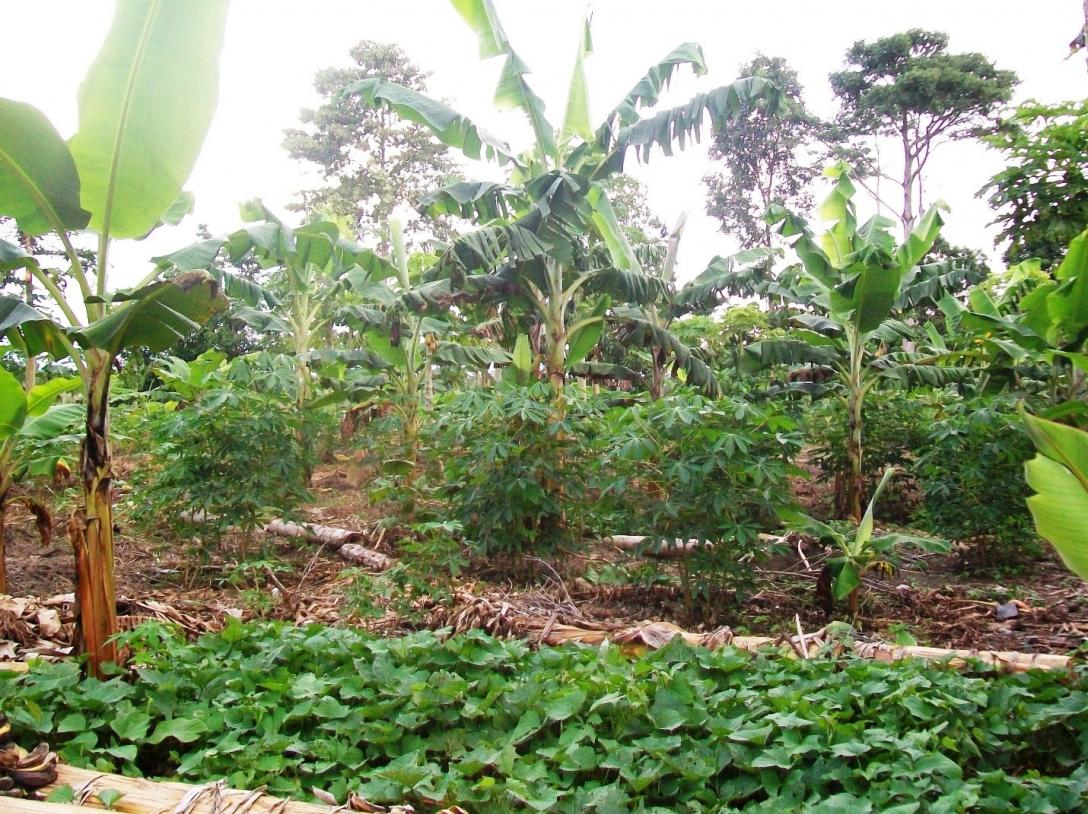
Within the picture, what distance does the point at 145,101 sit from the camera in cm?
323

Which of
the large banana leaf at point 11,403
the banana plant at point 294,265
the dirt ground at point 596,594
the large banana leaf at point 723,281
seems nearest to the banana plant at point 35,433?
the large banana leaf at point 11,403

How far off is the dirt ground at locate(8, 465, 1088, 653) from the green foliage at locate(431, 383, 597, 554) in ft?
0.89

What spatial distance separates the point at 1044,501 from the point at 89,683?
3.52m

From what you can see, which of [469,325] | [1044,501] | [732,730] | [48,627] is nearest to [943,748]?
[732,730]

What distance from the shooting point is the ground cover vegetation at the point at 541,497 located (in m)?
2.49

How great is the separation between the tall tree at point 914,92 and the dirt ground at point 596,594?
1842 cm

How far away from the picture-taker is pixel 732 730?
2.43 m

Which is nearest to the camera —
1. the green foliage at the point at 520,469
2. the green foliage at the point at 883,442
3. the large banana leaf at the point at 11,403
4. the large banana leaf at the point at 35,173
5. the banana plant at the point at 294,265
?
the large banana leaf at the point at 35,173

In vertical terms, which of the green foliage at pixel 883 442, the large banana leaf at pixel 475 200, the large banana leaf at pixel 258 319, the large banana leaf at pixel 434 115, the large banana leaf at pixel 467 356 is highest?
the large banana leaf at pixel 434 115

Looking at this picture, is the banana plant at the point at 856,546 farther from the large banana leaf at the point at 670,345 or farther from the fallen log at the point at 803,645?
the large banana leaf at the point at 670,345

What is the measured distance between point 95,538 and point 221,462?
283 cm

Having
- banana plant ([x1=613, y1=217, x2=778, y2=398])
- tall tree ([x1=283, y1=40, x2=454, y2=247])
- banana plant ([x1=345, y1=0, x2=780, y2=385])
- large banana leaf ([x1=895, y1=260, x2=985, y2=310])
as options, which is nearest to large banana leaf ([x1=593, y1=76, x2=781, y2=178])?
banana plant ([x1=345, y1=0, x2=780, y2=385])

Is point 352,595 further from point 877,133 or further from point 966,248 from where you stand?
point 877,133

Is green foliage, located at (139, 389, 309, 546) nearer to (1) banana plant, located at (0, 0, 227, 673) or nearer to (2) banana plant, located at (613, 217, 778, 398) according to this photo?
(1) banana plant, located at (0, 0, 227, 673)
